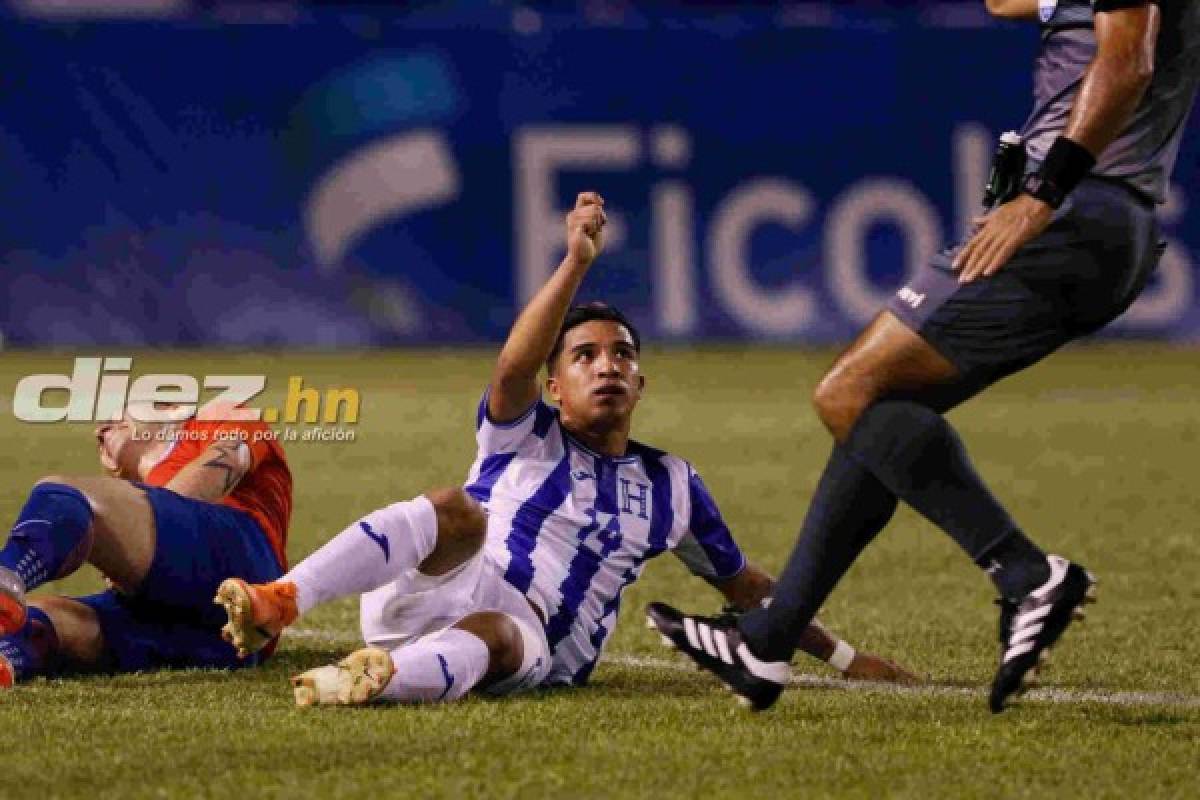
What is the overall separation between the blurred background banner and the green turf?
4.89 m

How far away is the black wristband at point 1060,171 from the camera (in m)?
4.66

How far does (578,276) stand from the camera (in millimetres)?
5195

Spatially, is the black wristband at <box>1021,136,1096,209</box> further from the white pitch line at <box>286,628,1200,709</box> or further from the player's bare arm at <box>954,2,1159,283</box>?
the white pitch line at <box>286,628,1200,709</box>

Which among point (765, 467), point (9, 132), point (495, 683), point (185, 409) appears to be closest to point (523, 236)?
point (9, 132)

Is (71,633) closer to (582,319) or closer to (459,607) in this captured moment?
(459,607)

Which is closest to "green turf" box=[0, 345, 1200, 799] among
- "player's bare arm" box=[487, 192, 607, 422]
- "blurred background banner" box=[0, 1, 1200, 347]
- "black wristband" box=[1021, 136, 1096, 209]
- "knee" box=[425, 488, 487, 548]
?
"knee" box=[425, 488, 487, 548]

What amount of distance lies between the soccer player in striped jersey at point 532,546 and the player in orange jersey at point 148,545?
18.7 inches

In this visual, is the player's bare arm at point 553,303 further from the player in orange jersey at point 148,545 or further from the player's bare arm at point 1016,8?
the player's bare arm at point 1016,8

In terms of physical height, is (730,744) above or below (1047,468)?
→ above

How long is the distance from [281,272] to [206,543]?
11.1 meters

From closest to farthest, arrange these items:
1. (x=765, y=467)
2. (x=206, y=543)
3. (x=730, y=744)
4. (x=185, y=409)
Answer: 1. (x=730, y=744)
2. (x=206, y=543)
3. (x=185, y=409)
4. (x=765, y=467)

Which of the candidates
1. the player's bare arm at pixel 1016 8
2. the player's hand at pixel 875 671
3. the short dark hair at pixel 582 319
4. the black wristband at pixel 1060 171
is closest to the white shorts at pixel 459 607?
the short dark hair at pixel 582 319

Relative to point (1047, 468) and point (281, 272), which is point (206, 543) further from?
point (281, 272)

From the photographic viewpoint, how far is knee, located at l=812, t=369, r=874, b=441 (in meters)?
4.87
